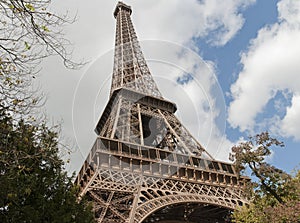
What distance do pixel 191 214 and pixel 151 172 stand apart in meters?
5.05

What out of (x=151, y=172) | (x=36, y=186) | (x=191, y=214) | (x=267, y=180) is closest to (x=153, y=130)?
(x=151, y=172)

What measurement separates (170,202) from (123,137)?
26.4ft

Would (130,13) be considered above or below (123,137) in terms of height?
above

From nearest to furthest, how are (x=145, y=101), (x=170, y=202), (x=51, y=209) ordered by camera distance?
(x=51, y=209) → (x=170, y=202) → (x=145, y=101)

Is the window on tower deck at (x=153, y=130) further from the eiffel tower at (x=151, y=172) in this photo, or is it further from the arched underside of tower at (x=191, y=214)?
the arched underside of tower at (x=191, y=214)

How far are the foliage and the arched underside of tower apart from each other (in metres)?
12.9

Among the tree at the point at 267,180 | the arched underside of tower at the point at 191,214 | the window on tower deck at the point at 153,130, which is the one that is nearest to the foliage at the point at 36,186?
the tree at the point at 267,180

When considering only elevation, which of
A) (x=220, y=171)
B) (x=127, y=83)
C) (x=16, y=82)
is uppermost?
(x=127, y=83)

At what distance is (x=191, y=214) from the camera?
24984 mm

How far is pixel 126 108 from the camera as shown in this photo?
104ft

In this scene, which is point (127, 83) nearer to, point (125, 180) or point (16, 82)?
point (125, 180)

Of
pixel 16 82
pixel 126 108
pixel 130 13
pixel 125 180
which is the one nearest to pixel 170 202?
pixel 125 180

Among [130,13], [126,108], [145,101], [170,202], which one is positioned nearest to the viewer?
[170,202]

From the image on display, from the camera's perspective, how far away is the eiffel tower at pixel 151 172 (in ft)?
64.2
